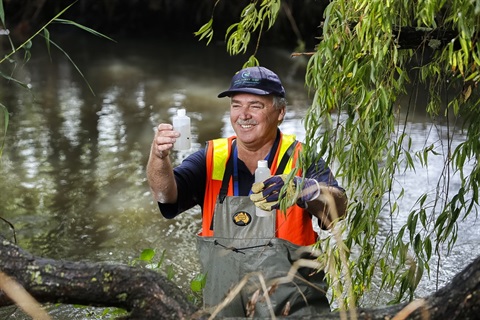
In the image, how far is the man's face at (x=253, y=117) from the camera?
12.5 feet

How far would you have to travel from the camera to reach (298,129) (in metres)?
8.59

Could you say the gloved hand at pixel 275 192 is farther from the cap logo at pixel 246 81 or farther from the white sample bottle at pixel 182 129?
the cap logo at pixel 246 81

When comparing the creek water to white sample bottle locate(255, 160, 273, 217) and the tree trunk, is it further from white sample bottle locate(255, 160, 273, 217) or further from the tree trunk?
the tree trunk

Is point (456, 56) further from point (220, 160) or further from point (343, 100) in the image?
point (220, 160)

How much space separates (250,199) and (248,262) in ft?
0.80

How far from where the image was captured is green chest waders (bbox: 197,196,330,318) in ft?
11.5

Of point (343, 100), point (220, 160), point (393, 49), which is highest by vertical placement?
point (393, 49)

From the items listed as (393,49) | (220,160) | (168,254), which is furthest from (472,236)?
(393,49)

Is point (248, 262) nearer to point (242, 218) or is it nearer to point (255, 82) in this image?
point (242, 218)

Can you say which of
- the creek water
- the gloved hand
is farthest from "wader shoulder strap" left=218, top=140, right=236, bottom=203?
the creek water

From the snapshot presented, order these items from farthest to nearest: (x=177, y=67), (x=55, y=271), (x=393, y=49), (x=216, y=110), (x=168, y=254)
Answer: (x=177, y=67)
(x=216, y=110)
(x=168, y=254)
(x=393, y=49)
(x=55, y=271)

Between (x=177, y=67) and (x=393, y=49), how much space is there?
877cm

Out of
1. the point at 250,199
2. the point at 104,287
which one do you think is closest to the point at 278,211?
the point at 250,199

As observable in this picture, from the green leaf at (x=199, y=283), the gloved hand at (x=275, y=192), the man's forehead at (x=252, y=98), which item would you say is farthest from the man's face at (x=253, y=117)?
the green leaf at (x=199, y=283)
